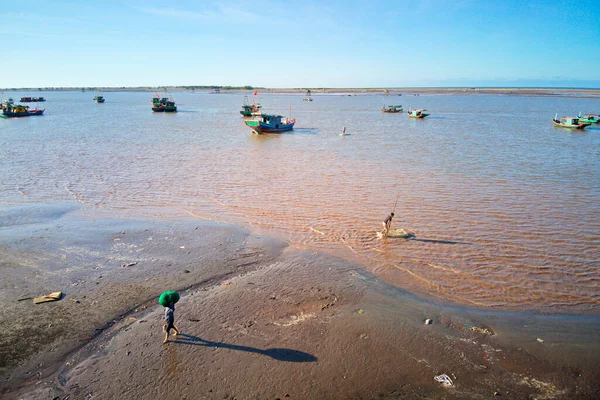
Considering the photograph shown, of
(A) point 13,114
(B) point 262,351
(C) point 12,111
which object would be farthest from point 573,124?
(C) point 12,111

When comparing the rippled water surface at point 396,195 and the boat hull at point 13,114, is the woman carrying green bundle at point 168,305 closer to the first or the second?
the rippled water surface at point 396,195

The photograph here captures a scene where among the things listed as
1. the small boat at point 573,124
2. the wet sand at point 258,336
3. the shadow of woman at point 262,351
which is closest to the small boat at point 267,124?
the wet sand at point 258,336

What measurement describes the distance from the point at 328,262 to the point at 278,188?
28.1 feet

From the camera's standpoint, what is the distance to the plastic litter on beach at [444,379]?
6090 millimetres

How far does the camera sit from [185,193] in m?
17.4

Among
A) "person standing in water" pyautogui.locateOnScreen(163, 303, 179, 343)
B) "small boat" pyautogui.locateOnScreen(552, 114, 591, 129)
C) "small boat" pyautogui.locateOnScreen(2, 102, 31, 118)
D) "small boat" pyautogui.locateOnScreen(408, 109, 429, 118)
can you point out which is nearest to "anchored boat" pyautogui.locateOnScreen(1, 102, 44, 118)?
"small boat" pyautogui.locateOnScreen(2, 102, 31, 118)

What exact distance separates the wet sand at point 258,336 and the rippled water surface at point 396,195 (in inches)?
48.6

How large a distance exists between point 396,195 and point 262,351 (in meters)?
11.8

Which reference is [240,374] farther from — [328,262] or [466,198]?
[466,198]

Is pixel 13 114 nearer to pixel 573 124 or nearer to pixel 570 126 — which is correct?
pixel 570 126

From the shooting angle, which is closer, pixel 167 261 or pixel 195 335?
pixel 195 335

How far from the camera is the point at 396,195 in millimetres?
16984

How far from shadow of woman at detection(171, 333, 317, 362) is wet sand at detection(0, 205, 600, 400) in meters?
0.03

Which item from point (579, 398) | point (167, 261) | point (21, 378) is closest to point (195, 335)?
point (21, 378)
